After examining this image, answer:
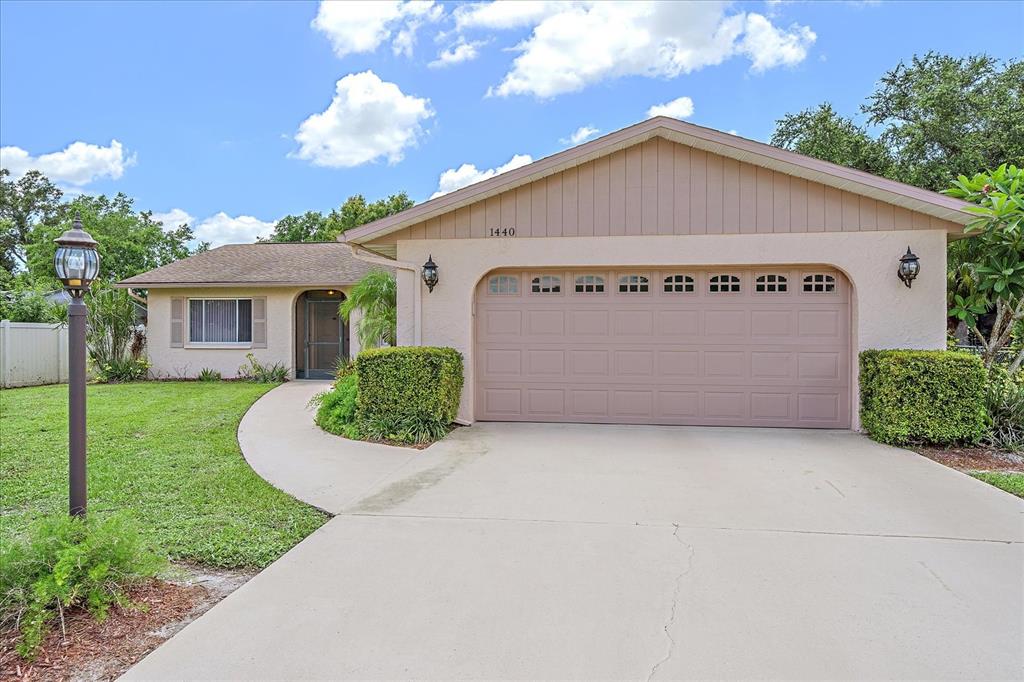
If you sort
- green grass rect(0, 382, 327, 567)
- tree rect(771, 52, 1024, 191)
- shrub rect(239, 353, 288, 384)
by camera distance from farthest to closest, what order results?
1. tree rect(771, 52, 1024, 191)
2. shrub rect(239, 353, 288, 384)
3. green grass rect(0, 382, 327, 567)

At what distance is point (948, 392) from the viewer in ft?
22.2

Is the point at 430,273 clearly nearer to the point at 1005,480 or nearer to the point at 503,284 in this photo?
the point at 503,284

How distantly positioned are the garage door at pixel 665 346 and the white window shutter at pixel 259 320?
7795 millimetres

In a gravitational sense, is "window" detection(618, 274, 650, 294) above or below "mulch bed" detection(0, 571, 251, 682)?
above

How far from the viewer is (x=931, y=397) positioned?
6.84 m

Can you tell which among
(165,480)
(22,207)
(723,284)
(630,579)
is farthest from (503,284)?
(22,207)

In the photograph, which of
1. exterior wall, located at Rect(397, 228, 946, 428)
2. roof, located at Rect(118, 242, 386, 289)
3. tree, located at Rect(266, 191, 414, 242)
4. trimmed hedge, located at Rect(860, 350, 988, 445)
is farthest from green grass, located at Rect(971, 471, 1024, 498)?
tree, located at Rect(266, 191, 414, 242)

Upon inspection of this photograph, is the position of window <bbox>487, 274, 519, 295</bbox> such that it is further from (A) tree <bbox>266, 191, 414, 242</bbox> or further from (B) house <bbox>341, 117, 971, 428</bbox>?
(A) tree <bbox>266, 191, 414, 242</bbox>

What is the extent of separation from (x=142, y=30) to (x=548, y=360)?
10.9m

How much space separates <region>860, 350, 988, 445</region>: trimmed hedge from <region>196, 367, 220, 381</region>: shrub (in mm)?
13591

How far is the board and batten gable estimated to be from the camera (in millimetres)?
7719

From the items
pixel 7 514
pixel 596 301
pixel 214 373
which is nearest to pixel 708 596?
pixel 7 514

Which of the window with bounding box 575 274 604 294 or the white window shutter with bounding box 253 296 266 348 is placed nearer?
the window with bounding box 575 274 604 294

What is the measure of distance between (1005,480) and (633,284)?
4645mm
